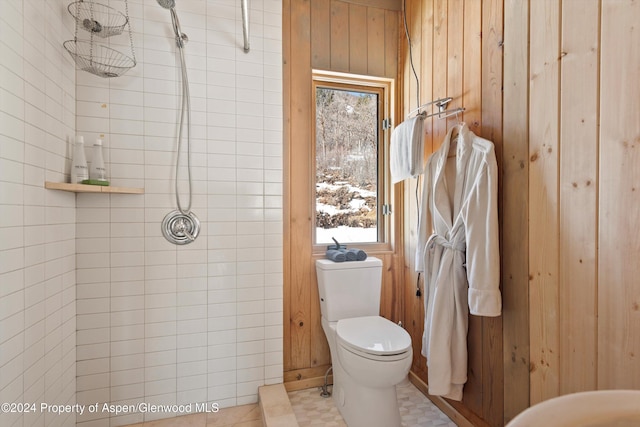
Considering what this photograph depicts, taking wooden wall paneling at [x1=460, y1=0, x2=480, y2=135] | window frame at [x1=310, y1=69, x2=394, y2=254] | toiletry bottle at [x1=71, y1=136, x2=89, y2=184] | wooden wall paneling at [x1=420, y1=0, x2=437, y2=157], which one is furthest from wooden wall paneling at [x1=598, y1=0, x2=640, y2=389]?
toiletry bottle at [x1=71, y1=136, x2=89, y2=184]

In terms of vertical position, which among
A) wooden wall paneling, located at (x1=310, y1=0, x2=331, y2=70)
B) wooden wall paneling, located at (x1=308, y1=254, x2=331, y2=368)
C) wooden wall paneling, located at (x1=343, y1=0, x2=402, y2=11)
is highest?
wooden wall paneling, located at (x1=343, y1=0, x2=402, y2=11)

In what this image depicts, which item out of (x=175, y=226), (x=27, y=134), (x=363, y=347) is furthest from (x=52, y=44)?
(x=363, y=347)

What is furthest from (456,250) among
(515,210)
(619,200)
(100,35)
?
(100,35)

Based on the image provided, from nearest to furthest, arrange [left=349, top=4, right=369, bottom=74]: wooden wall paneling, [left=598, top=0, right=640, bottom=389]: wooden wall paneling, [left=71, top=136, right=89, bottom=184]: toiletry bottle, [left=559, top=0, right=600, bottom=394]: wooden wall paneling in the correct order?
[left=598, top=0, right=640, bottom=389]: wooden wall paneling
[left=559, top=0, right=600, bottom=394]: wooden wall paneling
[left=71, top=136, right=89, bottom=184]: toiletry bottle
[left=349, top=4, right=369, bottom=74]: wooden wall paneling

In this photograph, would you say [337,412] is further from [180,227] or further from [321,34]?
[321,34]

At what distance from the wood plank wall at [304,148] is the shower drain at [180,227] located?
1.85ft

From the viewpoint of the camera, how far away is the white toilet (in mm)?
1537

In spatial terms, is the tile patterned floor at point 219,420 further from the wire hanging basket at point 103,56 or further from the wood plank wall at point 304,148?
the wire hanging basket at point 103,56

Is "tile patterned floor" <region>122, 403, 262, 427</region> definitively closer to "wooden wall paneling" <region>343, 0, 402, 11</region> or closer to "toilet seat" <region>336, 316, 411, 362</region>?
"toilet seat" <region>336, 316, 411, 362</region>

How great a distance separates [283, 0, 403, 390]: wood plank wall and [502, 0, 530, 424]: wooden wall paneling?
42.2 inches

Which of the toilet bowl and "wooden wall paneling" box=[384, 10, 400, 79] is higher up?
"wooden wall paneling" box=[384, 10, 400, 79]

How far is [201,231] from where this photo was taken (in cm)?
187

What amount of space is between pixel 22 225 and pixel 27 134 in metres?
0.36

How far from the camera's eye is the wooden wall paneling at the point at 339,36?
7.16 ft
